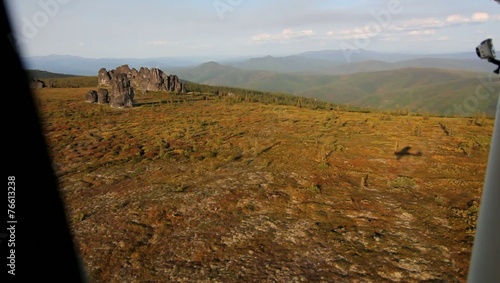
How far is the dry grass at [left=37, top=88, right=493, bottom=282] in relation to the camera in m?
9.12

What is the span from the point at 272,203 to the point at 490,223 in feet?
36.3

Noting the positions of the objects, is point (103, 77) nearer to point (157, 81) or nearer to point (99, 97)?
point (157, 81)

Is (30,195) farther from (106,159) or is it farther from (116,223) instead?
(106,159)

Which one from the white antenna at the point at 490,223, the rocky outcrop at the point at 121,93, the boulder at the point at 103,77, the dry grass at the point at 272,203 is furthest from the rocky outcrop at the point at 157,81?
the white antenna at the point at 490,223

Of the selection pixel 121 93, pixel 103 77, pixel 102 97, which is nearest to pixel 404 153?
pixel 121 93

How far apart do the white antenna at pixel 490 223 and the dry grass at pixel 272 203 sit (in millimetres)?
6227

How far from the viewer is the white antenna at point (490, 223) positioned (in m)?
2.46

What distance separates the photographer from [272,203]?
1344 cm

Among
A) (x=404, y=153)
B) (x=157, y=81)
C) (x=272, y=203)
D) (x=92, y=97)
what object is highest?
(x=157, y=81)

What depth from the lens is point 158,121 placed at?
108 ft

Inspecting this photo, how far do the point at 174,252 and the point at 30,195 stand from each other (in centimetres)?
614

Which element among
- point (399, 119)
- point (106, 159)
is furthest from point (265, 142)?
point (399, 119)

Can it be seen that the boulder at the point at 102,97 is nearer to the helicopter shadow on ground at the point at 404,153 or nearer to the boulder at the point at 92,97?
the boulder at the point at 92,97

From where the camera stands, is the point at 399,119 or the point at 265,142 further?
the point at 399,119
